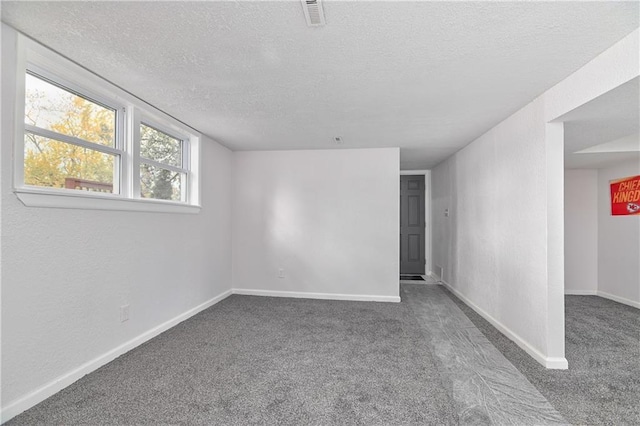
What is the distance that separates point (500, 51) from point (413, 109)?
976mm

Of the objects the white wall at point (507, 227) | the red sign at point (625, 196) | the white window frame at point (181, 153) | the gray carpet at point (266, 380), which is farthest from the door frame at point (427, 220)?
the white window frame at point (181, 153)

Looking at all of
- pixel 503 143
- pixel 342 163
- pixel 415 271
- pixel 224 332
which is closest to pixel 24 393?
pixel 224 332

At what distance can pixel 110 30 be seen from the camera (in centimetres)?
157

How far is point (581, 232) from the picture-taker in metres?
4.42

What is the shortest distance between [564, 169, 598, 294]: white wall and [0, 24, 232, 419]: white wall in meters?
5.65

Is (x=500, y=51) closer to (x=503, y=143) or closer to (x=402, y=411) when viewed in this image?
(x=503, y=143)

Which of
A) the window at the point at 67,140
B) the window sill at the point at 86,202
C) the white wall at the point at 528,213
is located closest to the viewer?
the window sill at the point at 86,202

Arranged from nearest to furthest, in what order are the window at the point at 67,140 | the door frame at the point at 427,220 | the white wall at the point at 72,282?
1. the white wall at the point at 72,282
2. the window at the point at 67,140
3. the door frame at the point at 427,220

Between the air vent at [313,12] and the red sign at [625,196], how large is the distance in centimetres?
473

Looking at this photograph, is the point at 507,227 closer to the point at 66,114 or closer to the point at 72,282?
the point at 72,282

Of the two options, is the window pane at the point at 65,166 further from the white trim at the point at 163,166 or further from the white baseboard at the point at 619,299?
the white baseboard at the point at 619,299

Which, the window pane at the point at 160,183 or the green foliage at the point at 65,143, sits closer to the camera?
the green foliage at the point at 65,143

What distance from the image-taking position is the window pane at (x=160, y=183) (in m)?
2.77

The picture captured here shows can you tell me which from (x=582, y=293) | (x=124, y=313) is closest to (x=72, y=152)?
(x=124, y=313)
